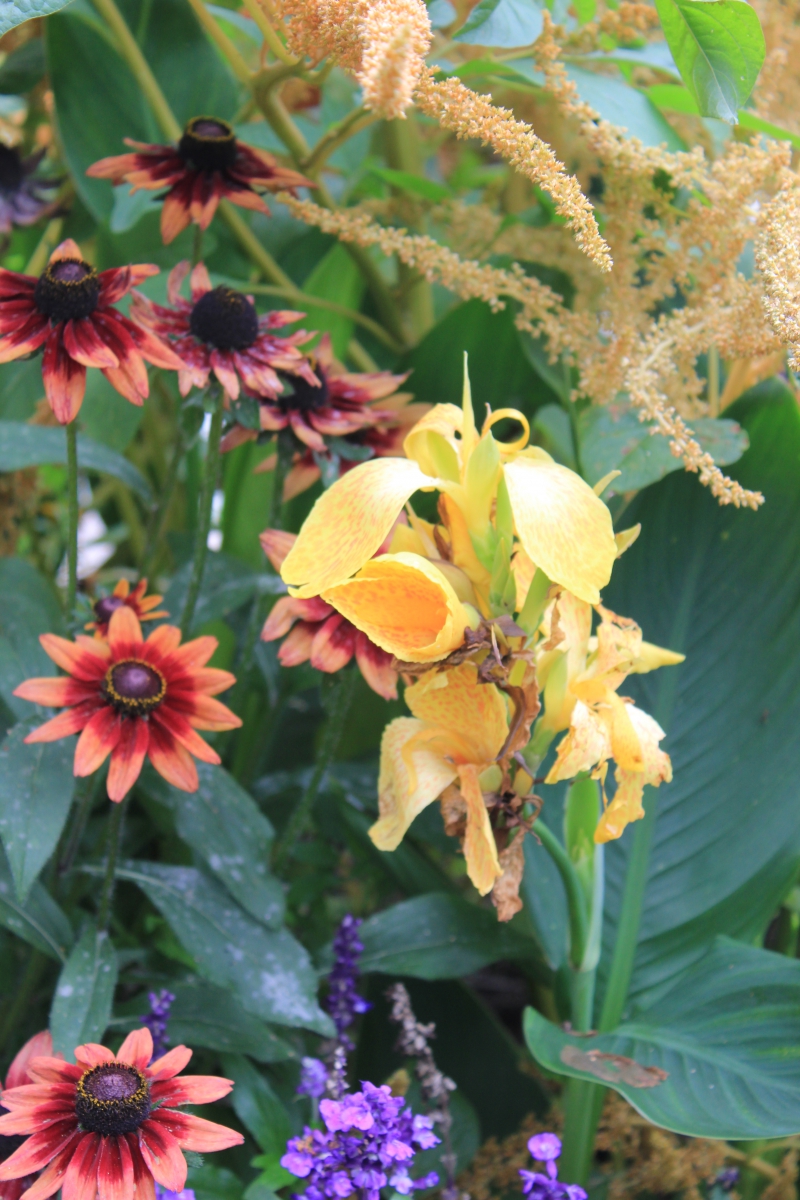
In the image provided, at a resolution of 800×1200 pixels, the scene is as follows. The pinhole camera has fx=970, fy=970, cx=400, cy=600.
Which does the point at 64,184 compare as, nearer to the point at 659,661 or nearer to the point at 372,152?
the point at 372,152

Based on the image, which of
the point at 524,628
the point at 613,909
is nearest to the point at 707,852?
the point at 613,909

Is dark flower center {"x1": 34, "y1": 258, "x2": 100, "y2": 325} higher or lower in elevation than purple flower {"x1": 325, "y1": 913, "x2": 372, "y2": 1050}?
higher

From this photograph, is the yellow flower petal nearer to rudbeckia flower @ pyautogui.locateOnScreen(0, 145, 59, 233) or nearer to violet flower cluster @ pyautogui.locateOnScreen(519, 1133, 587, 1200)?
violet flower cluster @ pyautogui.locateOnScreen(519, 1133, 587, 1200)

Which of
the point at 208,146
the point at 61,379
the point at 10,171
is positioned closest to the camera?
the point at 61,379

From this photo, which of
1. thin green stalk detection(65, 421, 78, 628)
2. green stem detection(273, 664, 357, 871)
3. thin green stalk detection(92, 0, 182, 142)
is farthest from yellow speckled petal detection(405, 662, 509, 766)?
thin green stalk detection(92, 0, 182, 142)

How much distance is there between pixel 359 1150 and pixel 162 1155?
9 cm

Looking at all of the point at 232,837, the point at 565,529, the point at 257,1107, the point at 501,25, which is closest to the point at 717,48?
the point at 501,25

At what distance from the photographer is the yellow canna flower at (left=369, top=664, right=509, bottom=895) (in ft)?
1.40

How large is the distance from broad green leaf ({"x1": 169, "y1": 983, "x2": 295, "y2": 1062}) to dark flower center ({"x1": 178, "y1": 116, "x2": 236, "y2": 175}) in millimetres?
498

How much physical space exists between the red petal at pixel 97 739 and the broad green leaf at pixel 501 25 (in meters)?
0.38

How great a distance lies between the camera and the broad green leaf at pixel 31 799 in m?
0.47

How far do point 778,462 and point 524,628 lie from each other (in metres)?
0.27

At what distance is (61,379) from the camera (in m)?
0.48

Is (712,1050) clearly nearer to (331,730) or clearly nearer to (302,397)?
(331,730)
